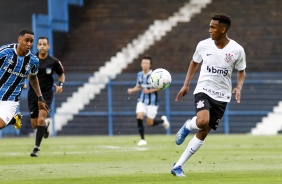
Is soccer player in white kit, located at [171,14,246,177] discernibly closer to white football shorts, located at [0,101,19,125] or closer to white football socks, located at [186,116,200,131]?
white football socks, located at [186,116,200,131]

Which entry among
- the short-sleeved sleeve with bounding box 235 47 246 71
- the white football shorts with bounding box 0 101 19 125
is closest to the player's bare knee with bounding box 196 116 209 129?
the short-sleeved sleeve with bounding box 235 47 246 71

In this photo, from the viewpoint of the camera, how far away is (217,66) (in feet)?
41.9

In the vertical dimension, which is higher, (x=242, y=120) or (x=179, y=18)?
(x=179, y=18)

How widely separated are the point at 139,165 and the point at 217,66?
291 centimetres

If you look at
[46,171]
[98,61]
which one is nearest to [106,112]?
[98,61]

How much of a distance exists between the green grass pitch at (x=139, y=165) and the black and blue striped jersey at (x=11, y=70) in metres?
1.17

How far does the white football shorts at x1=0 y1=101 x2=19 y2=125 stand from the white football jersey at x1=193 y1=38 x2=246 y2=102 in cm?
276

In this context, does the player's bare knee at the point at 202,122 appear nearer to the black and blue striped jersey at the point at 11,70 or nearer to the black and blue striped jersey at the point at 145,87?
the black and blue striped jersey at the point at 11,70

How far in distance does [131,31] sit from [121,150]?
53.4 ft

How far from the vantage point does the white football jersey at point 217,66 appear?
12.8 metres

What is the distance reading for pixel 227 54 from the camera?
1277cm

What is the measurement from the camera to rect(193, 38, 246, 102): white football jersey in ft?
41.9

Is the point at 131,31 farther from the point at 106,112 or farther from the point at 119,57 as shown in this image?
the point at 106,112

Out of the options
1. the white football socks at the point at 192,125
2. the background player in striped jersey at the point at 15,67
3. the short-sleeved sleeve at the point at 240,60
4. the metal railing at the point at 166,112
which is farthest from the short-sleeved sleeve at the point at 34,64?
the metal railing at the point at 166,112
